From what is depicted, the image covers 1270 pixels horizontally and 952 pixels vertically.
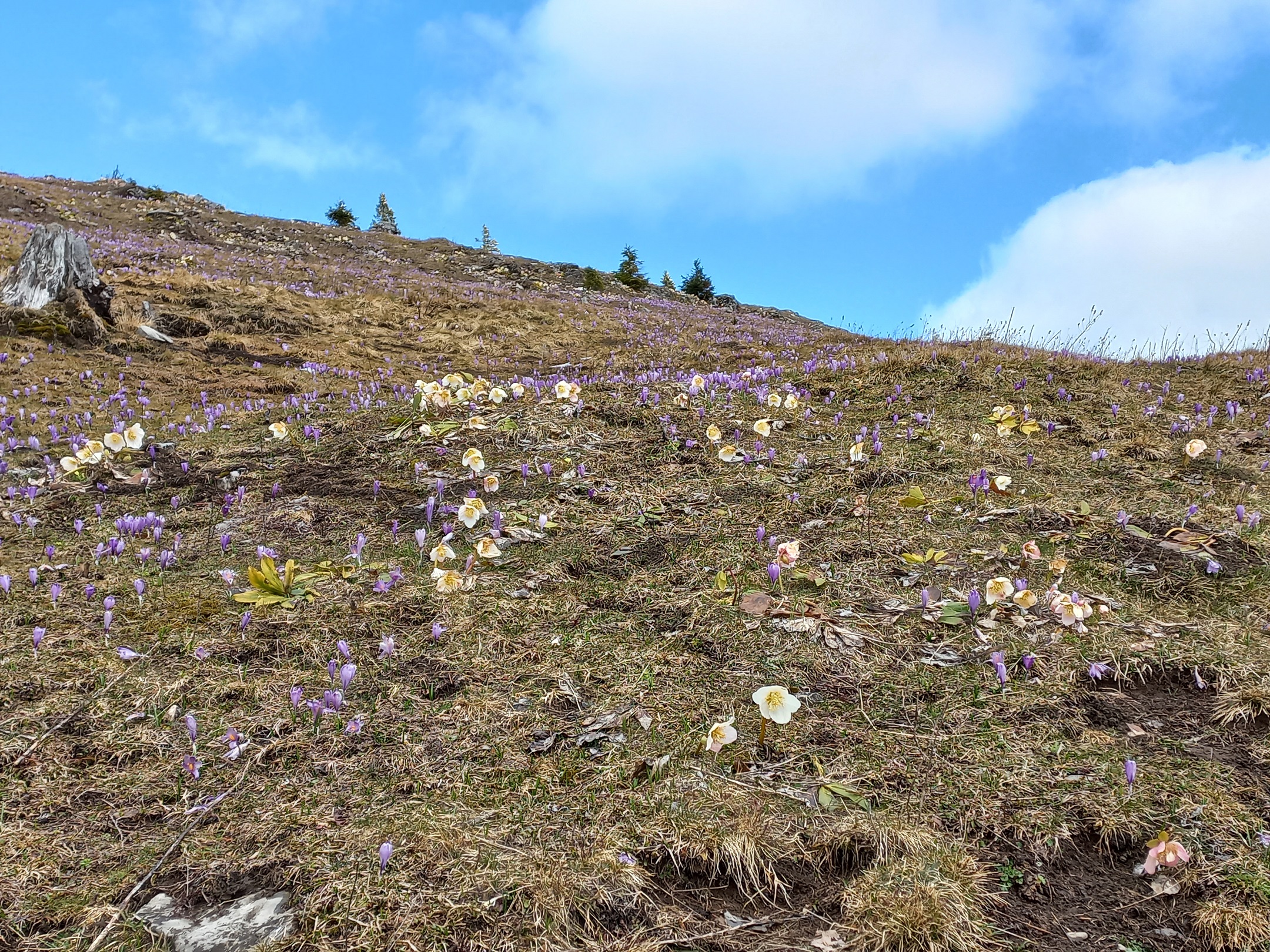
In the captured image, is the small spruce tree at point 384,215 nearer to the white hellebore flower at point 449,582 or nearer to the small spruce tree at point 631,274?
the small spruce tree at point 631,274

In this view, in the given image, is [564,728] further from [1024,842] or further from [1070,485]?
[1070,485]

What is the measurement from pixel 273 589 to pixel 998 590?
5186 millimetres

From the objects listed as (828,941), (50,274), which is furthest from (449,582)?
(50,274)

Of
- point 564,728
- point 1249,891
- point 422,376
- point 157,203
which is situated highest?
point 157,203

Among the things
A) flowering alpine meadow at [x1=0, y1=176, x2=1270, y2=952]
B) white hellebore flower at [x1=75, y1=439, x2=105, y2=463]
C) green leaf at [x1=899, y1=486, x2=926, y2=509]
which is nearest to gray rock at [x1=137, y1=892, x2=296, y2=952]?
flowering alpine meadow at [x1=0, y1=176, x2=1270, y2=952]

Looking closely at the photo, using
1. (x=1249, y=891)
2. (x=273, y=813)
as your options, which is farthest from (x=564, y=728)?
(x=1249, y=891)

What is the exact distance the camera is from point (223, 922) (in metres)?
2.91

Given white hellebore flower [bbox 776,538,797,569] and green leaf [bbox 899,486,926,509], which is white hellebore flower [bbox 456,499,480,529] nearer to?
white hellebore flower [bbox 776,538,797,569]

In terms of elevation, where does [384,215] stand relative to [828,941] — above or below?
above

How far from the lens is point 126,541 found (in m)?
6.39

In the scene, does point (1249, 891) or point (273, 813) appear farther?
point (273, 813)

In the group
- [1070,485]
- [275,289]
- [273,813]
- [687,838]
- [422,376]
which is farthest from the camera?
[275,289]

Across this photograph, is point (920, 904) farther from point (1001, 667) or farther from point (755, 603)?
point (755, 603)

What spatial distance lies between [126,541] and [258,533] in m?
1.12
